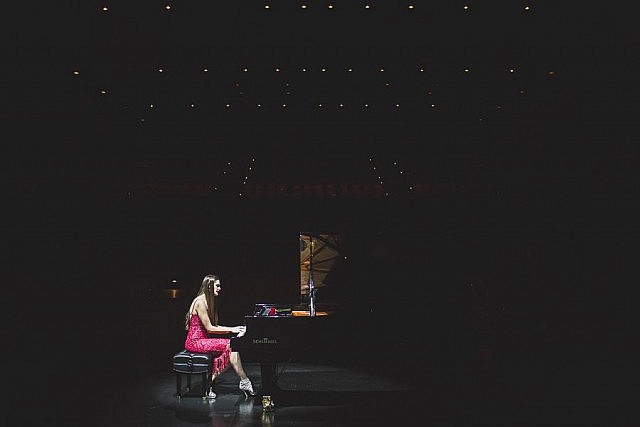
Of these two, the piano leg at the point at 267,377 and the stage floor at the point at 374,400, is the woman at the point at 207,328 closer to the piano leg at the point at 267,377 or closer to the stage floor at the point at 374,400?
the stage floor at the point at 374,400

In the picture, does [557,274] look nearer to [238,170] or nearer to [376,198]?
[376,198]

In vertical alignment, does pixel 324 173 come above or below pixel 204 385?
above

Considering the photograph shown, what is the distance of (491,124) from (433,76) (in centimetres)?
156

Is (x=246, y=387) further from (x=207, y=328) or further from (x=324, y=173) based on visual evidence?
(x=324, y=173)

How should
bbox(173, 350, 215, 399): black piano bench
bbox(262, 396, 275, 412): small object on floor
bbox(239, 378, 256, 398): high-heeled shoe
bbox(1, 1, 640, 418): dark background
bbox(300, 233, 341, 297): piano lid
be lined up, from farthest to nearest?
bbox(300, 233, 341, 297): piano lid → bbox(1, 1, 640, 418): dark background → bbox(239, 378, 256, 398): high-heeled shoe → bbox(173, 350, 215, 399): black piano bench → bbox(262, 396, 275, 412): small object on floor

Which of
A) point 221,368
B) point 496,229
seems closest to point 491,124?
point 496,229

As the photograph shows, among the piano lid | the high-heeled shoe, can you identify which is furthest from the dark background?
the high-heeled shoe

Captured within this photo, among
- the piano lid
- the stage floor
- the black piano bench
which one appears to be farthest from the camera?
the piano lid

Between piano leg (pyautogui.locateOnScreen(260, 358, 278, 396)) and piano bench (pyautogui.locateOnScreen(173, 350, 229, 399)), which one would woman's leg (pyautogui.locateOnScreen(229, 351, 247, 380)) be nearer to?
piano bench (pyautogui.locateOnScreen(173, 350, 229, 399))

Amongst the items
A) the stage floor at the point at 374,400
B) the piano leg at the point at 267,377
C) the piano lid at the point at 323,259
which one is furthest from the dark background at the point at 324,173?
the piano leg at the point at 267,377

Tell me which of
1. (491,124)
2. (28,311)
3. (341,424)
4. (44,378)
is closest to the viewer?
(341,424)

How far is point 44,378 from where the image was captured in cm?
628

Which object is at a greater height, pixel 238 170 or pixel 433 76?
pixel 433 76

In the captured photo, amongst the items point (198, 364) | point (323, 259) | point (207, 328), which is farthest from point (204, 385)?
point (323, 259)
